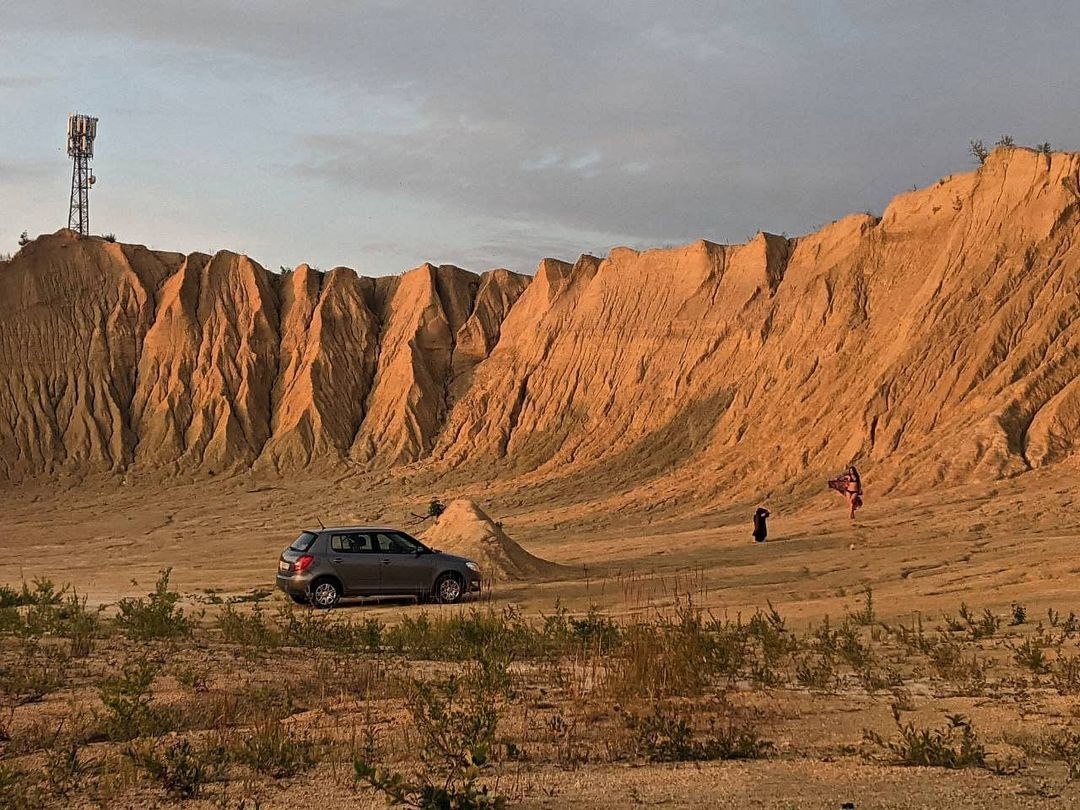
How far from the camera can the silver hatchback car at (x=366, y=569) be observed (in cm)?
1638

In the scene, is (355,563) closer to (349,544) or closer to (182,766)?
(349,544)

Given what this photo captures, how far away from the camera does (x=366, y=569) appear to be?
16594 mm

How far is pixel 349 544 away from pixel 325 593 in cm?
82

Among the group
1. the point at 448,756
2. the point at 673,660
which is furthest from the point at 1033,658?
the point at 448,756

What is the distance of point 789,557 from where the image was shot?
20.8 m

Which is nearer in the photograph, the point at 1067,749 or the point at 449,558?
the point at 1067,749

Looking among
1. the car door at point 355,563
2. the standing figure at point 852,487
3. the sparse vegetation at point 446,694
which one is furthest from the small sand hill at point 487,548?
the standing figure at point 852,487

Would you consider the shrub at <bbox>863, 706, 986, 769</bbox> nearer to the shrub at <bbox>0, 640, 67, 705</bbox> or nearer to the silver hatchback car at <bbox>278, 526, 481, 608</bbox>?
the shrub at <bbox>0, 640, 67, 705</bbox>

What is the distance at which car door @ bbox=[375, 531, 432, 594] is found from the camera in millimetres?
16719

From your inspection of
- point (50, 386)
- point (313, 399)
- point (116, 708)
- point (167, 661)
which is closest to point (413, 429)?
point (313, 399)

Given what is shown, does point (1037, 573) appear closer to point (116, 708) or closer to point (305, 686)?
point (305, 686)

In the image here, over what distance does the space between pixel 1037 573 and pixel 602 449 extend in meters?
25.9

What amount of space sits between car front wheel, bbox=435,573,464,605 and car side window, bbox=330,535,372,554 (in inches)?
48.8

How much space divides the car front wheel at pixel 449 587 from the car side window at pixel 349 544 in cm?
124
